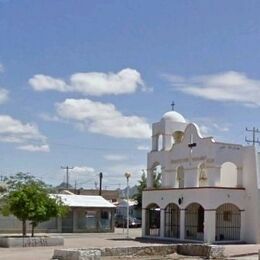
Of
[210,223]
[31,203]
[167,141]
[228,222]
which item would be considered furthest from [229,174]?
[31,203]

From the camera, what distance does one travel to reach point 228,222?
4409cm

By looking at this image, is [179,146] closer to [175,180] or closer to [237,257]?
[175,180]

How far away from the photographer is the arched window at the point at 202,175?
4441cm

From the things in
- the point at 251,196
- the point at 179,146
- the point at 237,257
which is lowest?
the point at 237,257

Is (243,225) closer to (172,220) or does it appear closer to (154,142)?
(172,220)

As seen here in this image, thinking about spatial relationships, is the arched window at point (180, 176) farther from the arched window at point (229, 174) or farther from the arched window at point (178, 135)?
the arched window at point (229, 174)

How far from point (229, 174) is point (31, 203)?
15341 millimetres

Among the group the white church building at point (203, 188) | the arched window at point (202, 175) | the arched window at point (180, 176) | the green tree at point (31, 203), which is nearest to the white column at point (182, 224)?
the white church building at point (203, 188)

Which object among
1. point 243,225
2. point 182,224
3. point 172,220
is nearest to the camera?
point 243,225

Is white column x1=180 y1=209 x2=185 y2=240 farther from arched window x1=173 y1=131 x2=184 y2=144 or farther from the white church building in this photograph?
arched window x1=173 y1=131 x2=184 y2=144

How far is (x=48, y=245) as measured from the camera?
36.2m

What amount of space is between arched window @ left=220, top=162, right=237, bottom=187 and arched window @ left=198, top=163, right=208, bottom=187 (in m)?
1.17

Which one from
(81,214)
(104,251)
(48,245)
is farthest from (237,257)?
(81,214)

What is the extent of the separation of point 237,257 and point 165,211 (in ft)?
55.6
